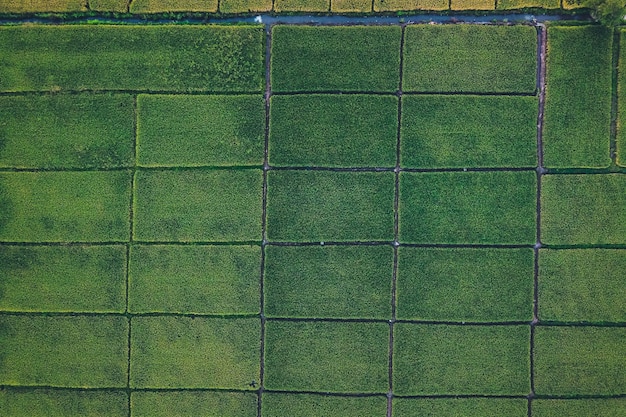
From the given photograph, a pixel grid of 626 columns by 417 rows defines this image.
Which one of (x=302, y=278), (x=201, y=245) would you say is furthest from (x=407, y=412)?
(x=201, y=245)

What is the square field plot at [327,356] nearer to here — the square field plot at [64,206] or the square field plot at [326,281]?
the square field plot at [326,281]

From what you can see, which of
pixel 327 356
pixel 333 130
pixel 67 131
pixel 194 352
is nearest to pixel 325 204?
pixel 333 130

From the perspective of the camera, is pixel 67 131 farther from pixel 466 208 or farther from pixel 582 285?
pixel 582 285

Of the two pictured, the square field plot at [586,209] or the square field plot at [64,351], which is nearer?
the square field plot at [586,209]

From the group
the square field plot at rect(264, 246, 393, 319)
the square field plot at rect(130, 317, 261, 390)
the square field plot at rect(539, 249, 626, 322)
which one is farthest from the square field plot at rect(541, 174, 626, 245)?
the square field plot at rect(130, 317, 261, 390)

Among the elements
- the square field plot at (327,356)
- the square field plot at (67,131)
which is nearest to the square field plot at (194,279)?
the square field plot at (327,356)

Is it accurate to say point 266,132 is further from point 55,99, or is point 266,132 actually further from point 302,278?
point 55,99

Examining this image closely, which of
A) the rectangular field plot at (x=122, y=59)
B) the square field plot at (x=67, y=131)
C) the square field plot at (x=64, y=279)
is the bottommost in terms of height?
the square field plot at (x=64, y=279)
